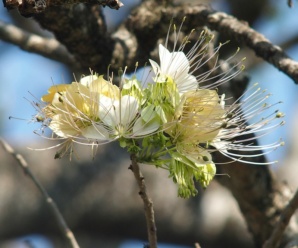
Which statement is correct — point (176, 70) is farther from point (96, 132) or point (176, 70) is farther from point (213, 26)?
point (213, 26)

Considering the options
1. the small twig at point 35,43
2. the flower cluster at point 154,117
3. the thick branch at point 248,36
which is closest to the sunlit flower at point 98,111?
the flower cluster at point 154,117

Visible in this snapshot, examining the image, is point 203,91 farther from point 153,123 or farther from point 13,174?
point 13,174

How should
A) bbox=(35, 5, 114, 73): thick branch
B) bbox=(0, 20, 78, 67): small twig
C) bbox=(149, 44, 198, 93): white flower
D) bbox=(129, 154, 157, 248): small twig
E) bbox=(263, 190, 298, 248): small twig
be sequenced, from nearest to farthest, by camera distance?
bbox=(129, 154, 157, 248): small twig → bbox=(149, 44, 198, 93): white flower → bbox=(263, 190, 298, 248): small twig → bbox=(35, 5, 114, 73): thick branch → bbox=(0, 20, 78, 67): small twig

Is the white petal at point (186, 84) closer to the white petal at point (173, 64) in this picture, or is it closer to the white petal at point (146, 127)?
the white petal at point (173, 64)

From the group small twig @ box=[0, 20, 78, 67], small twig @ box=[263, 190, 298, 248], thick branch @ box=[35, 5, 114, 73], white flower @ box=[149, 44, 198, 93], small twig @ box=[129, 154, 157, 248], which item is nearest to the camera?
small twig @ box=[129, 154, 157, 248]

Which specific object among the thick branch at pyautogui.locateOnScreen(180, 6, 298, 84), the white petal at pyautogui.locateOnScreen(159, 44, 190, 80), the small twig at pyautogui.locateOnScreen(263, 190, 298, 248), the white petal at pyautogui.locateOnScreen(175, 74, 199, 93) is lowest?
the small twig at pyautogui.locateOnScreen(263, 190, 298, 248)

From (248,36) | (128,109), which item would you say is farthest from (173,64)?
(248,36)

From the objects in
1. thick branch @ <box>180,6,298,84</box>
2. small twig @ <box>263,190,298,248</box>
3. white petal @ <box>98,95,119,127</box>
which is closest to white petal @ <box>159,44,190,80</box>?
white petal @ <box>98,95,119,127</box>

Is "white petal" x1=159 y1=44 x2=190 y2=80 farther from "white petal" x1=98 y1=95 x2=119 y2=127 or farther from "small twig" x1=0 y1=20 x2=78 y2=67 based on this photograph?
"small twig" x1=0 y1=20 x2=78 y2=67
